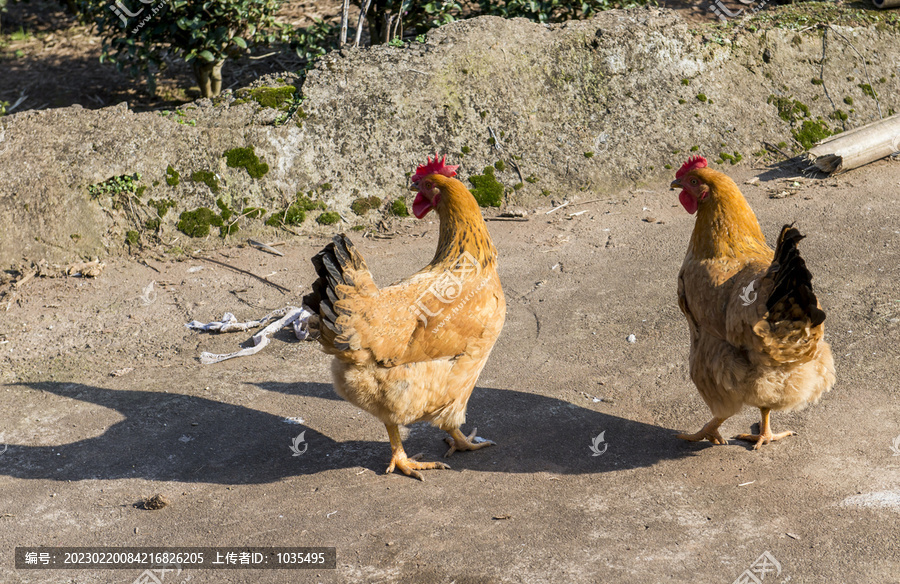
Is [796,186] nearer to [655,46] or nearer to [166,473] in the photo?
[655,46]

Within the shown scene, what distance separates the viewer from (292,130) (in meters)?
8.74

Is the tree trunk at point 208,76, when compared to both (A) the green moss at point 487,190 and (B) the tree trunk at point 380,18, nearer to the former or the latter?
(B) the tree trunk at point 380,18

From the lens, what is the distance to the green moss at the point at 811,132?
374 inches

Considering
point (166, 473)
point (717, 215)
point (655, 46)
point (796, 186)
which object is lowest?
point (166, 473)

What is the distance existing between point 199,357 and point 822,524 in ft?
17.2

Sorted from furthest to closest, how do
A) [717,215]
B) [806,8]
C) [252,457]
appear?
[806,8], [252,457], [717,215]

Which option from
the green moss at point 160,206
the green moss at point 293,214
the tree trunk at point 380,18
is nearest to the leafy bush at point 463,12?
the tree trunk at point 380,18

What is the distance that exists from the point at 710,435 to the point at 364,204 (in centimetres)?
508

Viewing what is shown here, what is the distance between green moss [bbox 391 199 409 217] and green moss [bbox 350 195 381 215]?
0.19 metres

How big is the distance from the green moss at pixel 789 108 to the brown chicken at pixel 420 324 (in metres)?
6.38

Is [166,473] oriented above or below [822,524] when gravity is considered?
below

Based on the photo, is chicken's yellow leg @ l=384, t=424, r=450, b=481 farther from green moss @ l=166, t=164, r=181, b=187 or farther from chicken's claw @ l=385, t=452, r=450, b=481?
green moss @ l=166, t=164, r=181, b=187

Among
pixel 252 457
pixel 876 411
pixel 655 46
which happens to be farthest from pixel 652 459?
pixel 655 46

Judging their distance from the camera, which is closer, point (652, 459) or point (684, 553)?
point (684, 553)
